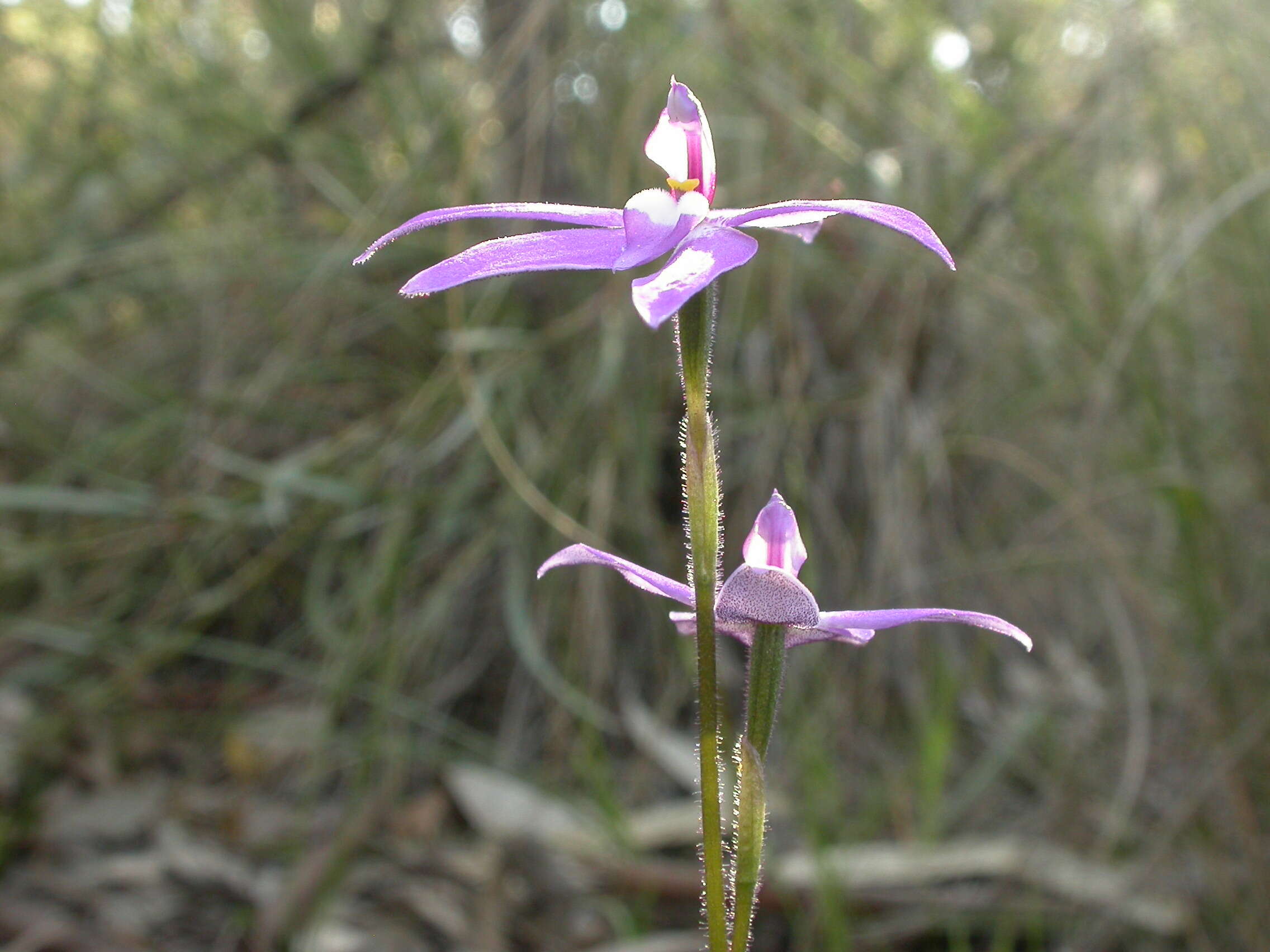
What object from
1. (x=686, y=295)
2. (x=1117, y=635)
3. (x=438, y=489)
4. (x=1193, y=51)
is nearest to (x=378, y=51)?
(x=438, y=489)

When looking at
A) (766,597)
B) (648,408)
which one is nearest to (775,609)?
(766,597)

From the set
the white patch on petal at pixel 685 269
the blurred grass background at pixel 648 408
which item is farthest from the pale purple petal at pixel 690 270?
the blurred grass background at pixel 648 408

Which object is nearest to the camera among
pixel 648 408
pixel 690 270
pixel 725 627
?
pixel 690 270

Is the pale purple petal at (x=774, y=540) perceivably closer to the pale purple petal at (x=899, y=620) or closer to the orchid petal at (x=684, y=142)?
the pale purple petal at (x=899, y=620)

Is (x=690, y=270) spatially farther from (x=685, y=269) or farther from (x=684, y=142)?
(x=684, y=142)

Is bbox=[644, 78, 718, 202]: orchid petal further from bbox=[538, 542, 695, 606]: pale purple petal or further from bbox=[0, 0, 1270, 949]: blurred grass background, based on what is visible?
bbox=[0, 0, 1270, 949]: blurred grass background

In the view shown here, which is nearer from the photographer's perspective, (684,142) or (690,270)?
(690,270)

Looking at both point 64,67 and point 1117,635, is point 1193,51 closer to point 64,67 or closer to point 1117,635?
point 1117,635
